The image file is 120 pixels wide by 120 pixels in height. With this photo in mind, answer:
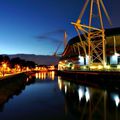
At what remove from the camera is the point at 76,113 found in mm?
29891

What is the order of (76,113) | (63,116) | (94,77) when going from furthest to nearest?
(94,77) < (76,113) < (63,116)

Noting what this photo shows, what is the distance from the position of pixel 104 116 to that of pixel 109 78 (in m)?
32.5

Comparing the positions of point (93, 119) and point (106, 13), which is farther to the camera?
point (106, 13)

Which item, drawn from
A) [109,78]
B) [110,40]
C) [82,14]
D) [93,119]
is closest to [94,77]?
[109,78]

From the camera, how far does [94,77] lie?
2783 inches

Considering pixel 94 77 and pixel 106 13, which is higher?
pixel 106 13

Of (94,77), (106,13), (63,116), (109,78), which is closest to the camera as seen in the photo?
(63,116)

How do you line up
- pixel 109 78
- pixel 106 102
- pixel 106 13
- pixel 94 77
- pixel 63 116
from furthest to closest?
pixel 106 13 < pixel 94 77 < pixel 109 78 < pixel 106 102 < pixel 63 116

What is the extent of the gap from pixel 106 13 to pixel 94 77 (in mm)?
22934

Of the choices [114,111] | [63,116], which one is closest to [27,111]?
[63,116]

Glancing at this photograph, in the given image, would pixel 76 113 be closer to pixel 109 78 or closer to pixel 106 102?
pixel 106 102

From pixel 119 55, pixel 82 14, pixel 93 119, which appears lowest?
pixel 93 119

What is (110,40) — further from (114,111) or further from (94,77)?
(114,111)

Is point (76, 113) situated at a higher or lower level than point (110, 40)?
lower
